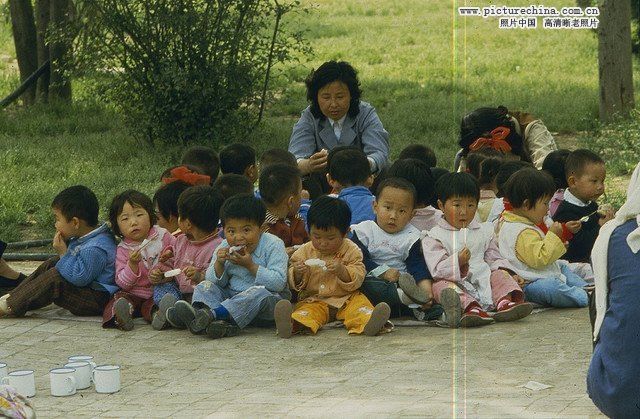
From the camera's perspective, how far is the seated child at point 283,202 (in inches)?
298

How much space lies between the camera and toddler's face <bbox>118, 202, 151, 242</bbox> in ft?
24.3

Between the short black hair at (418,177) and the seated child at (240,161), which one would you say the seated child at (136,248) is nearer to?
the seated child at (240,161)

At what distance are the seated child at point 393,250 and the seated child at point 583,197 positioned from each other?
1051mm

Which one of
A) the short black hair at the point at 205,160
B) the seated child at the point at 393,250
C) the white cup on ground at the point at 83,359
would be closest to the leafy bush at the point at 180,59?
the short black hair at the point at 205,160

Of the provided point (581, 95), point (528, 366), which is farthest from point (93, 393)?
point (581, 95)

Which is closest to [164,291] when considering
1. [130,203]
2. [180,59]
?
[130,203]

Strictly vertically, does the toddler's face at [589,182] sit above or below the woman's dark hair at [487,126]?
below

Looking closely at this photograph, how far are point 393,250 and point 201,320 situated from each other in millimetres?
1139

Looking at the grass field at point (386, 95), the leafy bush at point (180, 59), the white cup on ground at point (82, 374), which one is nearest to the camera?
the white cup on ground at point (82, 374)

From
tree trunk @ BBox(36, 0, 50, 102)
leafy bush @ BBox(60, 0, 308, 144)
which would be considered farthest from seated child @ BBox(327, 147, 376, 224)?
tree trunk @ BBox(36, 0, 50, 102)

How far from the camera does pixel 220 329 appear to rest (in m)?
6.95

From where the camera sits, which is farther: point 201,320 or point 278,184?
point 278,184

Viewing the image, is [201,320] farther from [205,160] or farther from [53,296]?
[205,160]

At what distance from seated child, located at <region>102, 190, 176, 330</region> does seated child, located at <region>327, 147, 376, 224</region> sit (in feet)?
3.61
